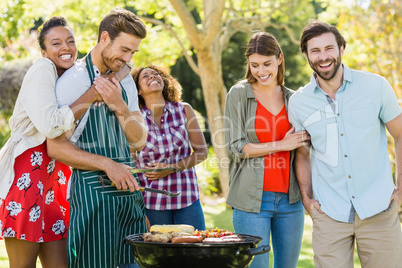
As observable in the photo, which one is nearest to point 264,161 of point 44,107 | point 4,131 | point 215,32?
point 44,107

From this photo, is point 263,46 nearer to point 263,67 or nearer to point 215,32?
point 263,67

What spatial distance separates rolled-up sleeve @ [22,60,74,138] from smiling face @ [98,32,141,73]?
353 millimetres

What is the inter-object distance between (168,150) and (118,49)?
122cm

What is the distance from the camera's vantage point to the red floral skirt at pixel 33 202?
9.68 feet

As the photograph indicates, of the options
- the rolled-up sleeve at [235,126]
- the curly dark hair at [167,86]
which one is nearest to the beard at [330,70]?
the rolled-up sleeve at [235,126]

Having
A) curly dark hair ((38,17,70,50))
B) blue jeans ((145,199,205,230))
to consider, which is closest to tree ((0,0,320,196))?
blue jeans ((145,199,205,230))

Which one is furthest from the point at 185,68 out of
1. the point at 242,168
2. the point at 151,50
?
the point at 242,168

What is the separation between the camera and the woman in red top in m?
3.43

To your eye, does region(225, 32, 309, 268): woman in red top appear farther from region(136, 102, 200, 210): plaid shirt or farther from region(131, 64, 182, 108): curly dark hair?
region(131, 64, 182, 108): curly dark hair

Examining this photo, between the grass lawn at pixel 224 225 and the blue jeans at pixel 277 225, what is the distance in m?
2.60

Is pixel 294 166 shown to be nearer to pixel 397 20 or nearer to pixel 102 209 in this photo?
pixel 102 209

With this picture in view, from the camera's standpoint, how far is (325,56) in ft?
10.7

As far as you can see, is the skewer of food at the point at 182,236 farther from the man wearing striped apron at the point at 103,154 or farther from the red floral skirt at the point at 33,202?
the red floral skirt at the point at 33,202

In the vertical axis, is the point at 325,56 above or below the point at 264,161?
above
